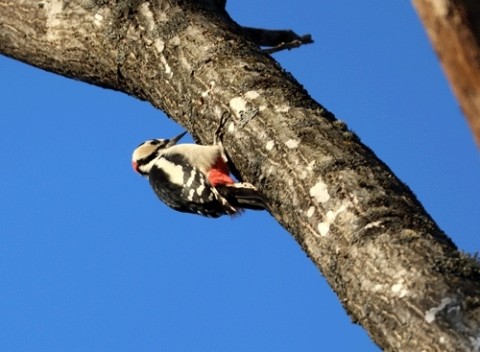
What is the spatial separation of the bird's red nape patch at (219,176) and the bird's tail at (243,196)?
2cm

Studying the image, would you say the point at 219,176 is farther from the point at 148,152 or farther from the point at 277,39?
the point at 148,152

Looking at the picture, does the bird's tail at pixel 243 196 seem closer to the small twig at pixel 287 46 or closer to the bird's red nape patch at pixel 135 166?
the small twig at pixel 287 46

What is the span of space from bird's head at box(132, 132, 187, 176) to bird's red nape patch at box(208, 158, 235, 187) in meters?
1.19

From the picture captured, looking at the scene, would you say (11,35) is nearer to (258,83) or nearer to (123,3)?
(123,3)

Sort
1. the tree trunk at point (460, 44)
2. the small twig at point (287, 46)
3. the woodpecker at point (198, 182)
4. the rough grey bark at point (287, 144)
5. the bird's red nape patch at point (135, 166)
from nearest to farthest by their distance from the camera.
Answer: the tree trunk at point (460, 44), the rough grey bark at point (287, 144), the woodpecker at point (198, 182), the small twig at point (287, 46), the bird's red nape patch at point (135, 166)

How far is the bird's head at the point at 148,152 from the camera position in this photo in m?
5.84

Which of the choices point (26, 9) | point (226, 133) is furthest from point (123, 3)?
point (226, 133)

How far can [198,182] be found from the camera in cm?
489

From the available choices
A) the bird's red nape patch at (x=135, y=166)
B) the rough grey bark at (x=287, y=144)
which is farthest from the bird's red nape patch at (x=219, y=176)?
the bird's red nape patch at (x=135, y=166)

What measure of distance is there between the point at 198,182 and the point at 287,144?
138 centimetres

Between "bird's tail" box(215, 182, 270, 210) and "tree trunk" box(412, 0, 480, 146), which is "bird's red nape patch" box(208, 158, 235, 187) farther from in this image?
"tree trunk" box(412, 0, 480, 146)

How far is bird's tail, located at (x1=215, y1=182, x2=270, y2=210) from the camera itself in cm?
382

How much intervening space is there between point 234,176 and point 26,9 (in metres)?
1.42

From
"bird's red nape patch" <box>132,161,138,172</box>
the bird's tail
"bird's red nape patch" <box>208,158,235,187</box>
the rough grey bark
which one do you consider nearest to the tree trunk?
the rough grey bark
